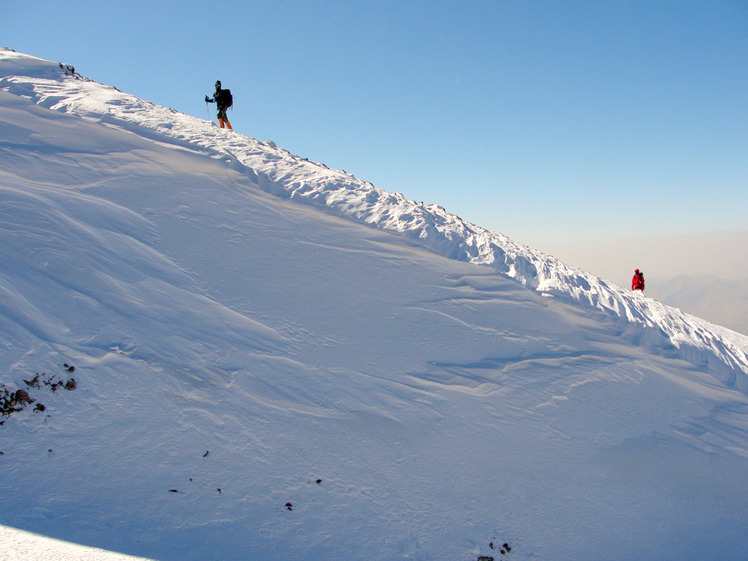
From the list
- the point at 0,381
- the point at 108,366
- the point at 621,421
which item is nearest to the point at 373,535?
the point at 108,366

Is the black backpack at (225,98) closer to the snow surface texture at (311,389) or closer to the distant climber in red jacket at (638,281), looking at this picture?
the snow surface texture at (311,389)

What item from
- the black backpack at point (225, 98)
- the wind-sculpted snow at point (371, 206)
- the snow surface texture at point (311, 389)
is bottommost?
the snow surface texture at point (311, 389)

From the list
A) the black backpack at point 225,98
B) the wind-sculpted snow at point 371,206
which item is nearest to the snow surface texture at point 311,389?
the wind-sculpted snow at point 371,206

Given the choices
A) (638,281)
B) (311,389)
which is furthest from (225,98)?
(638,281)

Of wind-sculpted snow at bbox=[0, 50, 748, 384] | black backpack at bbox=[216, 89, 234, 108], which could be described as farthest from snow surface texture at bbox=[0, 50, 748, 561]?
black backpack at bbox=[216, 89, 234, 108]

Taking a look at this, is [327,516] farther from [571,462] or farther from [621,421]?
[621,421]

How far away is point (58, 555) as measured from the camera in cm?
294

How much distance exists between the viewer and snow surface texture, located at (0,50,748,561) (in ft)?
12.3

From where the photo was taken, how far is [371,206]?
37.7 ft

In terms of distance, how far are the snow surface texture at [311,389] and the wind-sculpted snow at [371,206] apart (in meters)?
0.18

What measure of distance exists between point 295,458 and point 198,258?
406cm

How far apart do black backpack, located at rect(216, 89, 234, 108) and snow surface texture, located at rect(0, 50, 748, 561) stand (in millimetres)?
4867

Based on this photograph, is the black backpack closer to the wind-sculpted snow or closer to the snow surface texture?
the wind-sculpted snow

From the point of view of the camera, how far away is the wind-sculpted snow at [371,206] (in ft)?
31.9
